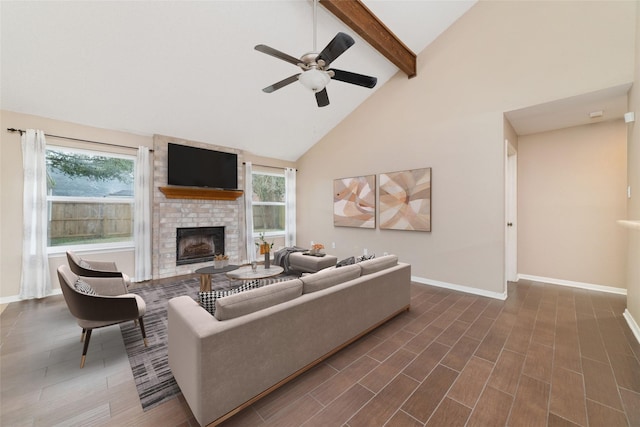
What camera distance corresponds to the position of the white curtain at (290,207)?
23.2ft

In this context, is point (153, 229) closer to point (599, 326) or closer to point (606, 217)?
point (599, 326)

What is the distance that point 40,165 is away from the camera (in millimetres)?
3770

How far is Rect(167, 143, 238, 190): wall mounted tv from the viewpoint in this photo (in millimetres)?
4977

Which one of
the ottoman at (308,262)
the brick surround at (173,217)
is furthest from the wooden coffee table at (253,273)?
the brick surround at (173,217)

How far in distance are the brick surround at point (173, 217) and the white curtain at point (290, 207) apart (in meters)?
1.56

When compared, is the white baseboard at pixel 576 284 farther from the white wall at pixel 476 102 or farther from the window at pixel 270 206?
the window at pixel 270 206

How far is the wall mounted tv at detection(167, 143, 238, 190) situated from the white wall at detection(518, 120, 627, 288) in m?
6.07

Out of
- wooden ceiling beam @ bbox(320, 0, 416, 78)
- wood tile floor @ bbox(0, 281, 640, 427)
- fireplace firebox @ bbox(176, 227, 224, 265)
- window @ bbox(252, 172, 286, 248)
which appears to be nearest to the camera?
wood tile floor @ bbox(0, 281, 640, 427)

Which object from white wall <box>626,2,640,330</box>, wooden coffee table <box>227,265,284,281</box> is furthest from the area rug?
white wall <box>626,2,640,330</box>

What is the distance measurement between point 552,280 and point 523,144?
8.40 ft

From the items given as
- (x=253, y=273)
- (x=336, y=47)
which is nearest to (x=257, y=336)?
(x=253, y=273)

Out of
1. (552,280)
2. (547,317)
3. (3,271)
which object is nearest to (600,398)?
(547,317)

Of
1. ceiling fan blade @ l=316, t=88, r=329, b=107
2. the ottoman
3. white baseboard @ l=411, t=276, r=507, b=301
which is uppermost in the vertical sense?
ceiling fan blade @ l=316, t=88, r=329, b=107

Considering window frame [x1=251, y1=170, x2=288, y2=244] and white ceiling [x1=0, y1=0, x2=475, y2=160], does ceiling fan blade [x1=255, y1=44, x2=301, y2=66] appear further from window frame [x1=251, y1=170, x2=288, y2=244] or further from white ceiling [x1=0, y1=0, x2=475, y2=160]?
window frame [x1=251, y1=170, x2=288, y2=244]
